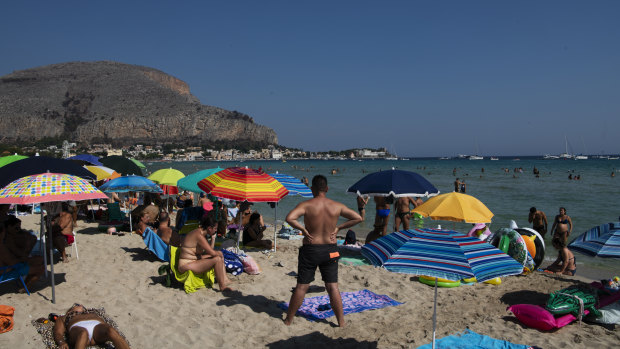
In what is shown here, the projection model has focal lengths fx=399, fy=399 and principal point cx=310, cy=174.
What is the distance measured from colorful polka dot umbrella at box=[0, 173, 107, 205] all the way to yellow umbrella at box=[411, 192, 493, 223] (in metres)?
4.33

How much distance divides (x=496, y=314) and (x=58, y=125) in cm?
13516

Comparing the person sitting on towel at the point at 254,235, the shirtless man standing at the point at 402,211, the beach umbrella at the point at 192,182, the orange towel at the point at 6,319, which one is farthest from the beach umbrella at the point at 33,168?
the shirtless man standing at the point at 402,211

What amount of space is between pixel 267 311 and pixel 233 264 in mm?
1471

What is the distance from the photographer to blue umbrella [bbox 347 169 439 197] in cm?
715

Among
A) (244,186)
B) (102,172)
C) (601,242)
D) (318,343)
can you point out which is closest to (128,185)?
(102,172)

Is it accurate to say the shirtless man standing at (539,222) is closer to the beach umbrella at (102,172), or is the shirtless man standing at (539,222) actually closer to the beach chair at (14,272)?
the beach chair at (14,272)

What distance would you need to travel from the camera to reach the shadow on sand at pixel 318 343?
3.96m

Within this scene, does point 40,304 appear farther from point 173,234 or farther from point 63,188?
point 173,234

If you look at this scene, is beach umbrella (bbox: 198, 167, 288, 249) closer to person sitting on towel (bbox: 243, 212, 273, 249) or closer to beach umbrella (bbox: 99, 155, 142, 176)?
person sitting on towel (bbox: 243, 212, 273, 249)

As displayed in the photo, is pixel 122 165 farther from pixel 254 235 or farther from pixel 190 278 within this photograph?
pixel 190 278

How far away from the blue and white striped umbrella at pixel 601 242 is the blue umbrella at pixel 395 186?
106 inches

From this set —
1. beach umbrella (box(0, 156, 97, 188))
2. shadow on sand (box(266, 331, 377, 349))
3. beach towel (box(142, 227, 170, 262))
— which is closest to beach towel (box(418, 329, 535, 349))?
shadow on sand (box(266, 331, 377, 349))

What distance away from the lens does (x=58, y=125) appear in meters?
116

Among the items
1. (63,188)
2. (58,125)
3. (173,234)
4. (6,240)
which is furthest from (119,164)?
(58,125)
